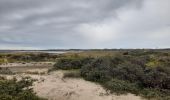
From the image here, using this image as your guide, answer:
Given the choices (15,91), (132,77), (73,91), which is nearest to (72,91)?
(73,91)

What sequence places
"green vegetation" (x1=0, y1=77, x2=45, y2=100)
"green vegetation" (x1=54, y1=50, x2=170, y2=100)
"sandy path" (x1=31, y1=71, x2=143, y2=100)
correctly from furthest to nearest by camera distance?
1. "green vegetation" (x1=54, y1=50, x2=170, y2=100)
2. "sandy path" (x1=31, y1=71, x2=143, y2=100)
3. "green vegetation" (x1=0, y1=77, x2=45, y2=100)

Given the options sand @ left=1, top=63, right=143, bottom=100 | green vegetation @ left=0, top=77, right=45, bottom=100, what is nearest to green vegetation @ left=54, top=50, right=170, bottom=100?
sand @ left=1, top=63, right=143, bottom=100

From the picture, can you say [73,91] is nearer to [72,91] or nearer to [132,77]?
[72,91]

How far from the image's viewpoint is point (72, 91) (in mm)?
17000

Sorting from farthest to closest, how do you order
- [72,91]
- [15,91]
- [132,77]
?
1. [132,77]
2. [72,91]
3. [15,91]

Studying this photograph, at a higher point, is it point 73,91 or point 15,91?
point 15,91

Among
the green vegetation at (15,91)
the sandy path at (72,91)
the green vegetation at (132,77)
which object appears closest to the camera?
the green vegetation at (15,91)

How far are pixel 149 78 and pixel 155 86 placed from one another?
25.3 inches

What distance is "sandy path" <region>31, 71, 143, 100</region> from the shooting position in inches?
636

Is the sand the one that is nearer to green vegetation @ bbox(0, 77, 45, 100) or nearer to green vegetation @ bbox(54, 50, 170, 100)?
green vegetation @ bbox(54, 50, 170, 100)

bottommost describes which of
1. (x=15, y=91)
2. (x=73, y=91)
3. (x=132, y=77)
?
(x=73, y=91)

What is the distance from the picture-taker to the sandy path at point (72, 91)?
16.2 m

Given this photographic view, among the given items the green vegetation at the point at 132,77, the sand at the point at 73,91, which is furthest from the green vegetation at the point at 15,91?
the green vegetation at the point at 132,77

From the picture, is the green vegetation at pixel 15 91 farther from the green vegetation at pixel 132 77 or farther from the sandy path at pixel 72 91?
the green vegetation at pixel 132 77
